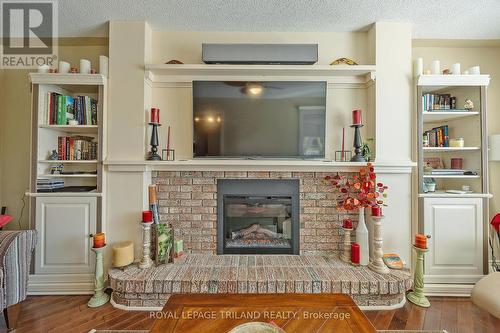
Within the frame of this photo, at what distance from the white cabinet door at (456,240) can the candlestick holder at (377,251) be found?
19.4 inches

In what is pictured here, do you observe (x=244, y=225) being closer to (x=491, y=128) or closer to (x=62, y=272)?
(x=62, y=272)

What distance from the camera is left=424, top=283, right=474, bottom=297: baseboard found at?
2.18 metres

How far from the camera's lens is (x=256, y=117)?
2256mm

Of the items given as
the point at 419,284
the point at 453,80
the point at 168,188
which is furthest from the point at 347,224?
the point at 168,188

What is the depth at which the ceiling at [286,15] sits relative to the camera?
6.54 feet

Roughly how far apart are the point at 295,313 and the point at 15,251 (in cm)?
200

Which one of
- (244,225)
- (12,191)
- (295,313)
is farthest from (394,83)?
(12,191)

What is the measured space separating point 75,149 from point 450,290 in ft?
12.2

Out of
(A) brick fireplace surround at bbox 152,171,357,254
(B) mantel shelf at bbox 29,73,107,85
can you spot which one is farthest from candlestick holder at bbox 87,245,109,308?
(B) mantel shelf at bbox 29,73,107,85

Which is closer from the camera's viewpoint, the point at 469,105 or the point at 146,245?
the point at 146,245

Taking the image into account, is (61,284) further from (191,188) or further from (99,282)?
(191,188)

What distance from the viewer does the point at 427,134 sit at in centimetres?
241

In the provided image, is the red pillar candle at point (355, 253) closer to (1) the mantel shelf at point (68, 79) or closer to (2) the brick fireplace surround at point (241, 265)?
(2) the brick fireplace surround at point (241, 265)

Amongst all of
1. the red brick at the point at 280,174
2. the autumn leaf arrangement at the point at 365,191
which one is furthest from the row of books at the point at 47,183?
the autumn leaf arrangement at the point at 365,191
